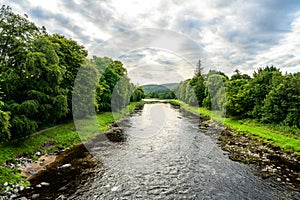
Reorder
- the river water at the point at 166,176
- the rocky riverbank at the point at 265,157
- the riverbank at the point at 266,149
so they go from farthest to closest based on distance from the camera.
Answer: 1. the riverbank at the point at 266,149
2. the rocky riverbank at the point at 265,157
3. the river water at the point at 166,176

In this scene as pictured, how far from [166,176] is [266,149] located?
13430 millimetres

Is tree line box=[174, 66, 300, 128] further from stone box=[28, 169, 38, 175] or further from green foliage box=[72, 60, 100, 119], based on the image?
stone box=[28, 169, 38, 175]

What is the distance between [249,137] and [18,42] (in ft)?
93.1

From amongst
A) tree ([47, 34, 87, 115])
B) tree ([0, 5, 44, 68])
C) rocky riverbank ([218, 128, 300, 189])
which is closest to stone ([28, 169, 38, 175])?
tree ([0, 5, 44, 68])

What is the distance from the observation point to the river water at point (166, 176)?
12.7 metres

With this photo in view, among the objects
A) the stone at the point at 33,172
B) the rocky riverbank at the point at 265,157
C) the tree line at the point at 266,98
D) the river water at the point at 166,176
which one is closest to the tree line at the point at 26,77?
the stone at the point at 33,172

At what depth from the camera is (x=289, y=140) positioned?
23500 mm

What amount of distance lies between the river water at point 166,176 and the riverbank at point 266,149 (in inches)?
58.0

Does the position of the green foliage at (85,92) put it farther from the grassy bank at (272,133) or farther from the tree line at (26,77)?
the grassy bank at (272,133)

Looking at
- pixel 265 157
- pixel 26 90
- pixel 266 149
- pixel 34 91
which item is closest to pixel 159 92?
pixel 266 149

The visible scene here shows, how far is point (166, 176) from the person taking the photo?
1523 centimetres

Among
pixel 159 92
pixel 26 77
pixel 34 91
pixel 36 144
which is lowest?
pixel 36 144

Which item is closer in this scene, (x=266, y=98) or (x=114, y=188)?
(x=114, y=188)

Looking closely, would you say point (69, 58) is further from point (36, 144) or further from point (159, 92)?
point (159, 92)
